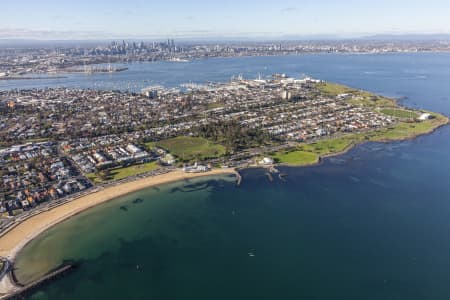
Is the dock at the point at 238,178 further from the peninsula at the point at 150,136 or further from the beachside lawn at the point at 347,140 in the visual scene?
the beachside lawn at the point at 347,140

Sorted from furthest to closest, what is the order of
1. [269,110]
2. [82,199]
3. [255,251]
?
[269,110] < [82,199] < [255,251]

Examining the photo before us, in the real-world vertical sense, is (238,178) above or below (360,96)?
below

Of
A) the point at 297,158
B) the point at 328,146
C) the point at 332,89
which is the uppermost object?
the point at 332,89

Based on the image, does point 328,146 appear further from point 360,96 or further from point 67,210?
point 360,96

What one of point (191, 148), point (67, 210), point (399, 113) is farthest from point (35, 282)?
point (399, 113)

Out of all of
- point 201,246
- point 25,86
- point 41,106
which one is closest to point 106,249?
point 201,246

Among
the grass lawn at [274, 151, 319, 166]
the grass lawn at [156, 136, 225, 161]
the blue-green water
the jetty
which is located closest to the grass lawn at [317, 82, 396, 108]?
the blue-green water

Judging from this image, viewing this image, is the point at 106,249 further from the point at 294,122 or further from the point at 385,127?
the point at 385,127
